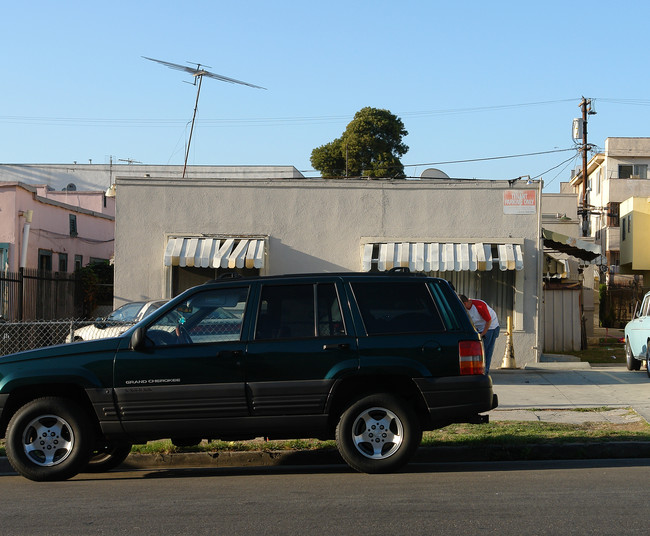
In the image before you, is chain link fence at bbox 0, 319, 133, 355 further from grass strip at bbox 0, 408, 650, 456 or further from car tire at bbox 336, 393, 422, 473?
car tire at bbox 336, 393, 422, 473

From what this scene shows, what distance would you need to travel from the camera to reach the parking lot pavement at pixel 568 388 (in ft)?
38.9

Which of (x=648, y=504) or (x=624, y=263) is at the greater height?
(x=624, y=263)

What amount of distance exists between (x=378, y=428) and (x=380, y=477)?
43 centimetres

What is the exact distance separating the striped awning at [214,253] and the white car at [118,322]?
1.29 meters

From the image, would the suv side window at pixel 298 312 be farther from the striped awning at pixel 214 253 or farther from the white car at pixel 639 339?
the white car at pixel 639 339

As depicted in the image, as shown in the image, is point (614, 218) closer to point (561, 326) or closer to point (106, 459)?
point (561, 326)

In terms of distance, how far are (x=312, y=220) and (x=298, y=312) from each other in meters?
10.6

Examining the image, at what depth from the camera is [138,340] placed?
7234 millimetres

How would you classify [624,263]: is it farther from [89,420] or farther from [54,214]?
[89,420]

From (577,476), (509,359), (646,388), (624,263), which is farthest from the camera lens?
(624,263)

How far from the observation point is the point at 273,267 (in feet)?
59.3

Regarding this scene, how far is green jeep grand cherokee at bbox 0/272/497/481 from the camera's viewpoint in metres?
7.27

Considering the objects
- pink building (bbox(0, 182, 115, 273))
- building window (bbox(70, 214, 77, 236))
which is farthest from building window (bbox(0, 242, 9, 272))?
building window (bbox(70, 214, 77, 236))

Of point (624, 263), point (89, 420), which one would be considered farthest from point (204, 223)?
point (624, 263)
